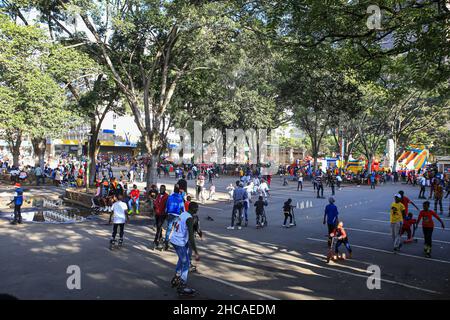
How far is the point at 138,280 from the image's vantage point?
285 inches

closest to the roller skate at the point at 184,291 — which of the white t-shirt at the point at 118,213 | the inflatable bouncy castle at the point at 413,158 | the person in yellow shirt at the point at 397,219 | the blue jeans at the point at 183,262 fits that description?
the blue jeans at the point at 183,262

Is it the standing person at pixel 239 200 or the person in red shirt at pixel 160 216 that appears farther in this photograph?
the standing person at pixel 239 200

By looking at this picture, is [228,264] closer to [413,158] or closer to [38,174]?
[38,174]

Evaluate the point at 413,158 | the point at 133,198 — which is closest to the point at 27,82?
the point at 133,198

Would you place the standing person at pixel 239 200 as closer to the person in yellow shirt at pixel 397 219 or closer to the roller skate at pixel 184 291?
the person in yellow shirt at pixel 397 219

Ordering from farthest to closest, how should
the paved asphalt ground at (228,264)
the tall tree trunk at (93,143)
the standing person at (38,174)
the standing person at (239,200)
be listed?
the standing person at (38,174) → the tall tree trunk at (93,143) → the standing person at (239,200) → the paved asphalt ground at (228,264)

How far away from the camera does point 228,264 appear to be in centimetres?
856

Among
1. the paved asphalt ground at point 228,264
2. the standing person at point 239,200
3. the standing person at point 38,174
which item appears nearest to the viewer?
the paved asphalt ground at point 228,264

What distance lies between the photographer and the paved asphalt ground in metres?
6.75

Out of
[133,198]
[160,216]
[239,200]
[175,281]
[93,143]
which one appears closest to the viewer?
[175,281]

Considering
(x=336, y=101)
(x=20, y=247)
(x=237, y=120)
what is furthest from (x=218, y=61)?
(x=237, y=120)

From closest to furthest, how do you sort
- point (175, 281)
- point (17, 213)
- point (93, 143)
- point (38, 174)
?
point (175, 281), point (17, 213), point (93, 143), point (38, 174)

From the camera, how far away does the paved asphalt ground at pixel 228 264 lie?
22.1ft

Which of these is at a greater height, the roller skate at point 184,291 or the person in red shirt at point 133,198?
the person in red shirt at point 133,198
